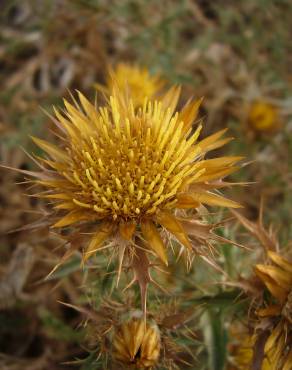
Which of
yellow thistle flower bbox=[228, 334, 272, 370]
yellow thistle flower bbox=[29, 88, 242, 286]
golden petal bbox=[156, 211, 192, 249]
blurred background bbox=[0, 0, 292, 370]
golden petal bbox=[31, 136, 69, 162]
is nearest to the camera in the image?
golden petal bbox=[156, 211, 192, 249]

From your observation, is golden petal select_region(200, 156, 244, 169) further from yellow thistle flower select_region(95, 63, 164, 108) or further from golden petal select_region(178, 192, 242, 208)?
yellow thistle flower select_region(95, 63, 164, 108)

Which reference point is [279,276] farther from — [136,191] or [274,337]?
[136,191]

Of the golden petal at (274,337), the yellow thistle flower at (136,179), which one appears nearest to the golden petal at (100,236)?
the yellow thistle flower at (136,179)

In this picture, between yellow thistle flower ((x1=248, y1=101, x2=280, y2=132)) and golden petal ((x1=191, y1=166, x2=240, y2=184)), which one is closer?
golden petal ((x1=191, y1=166, x2=240, y2=184))

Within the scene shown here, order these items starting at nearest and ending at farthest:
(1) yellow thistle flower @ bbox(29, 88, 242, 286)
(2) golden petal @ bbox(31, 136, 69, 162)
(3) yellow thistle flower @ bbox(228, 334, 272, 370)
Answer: (1) yellow thistle flower @ bbox(29, 88, 242, 286)
(2) golden petal @ bbox(31, 136, 69, 162)
(3) yellow thistle flower @ bbox(228, 334, 272, 370)

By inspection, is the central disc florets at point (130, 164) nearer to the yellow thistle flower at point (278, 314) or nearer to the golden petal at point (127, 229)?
the golden petal at point (127, 229)

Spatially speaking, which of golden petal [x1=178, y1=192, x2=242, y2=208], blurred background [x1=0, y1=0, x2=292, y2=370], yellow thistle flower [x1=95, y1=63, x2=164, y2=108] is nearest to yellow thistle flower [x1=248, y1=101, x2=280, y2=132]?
blurred background [x1=0, y1=0, x2=292, y2=370]

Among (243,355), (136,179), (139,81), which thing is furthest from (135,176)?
(139,81)

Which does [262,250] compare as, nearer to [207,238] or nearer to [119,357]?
[207,238]
